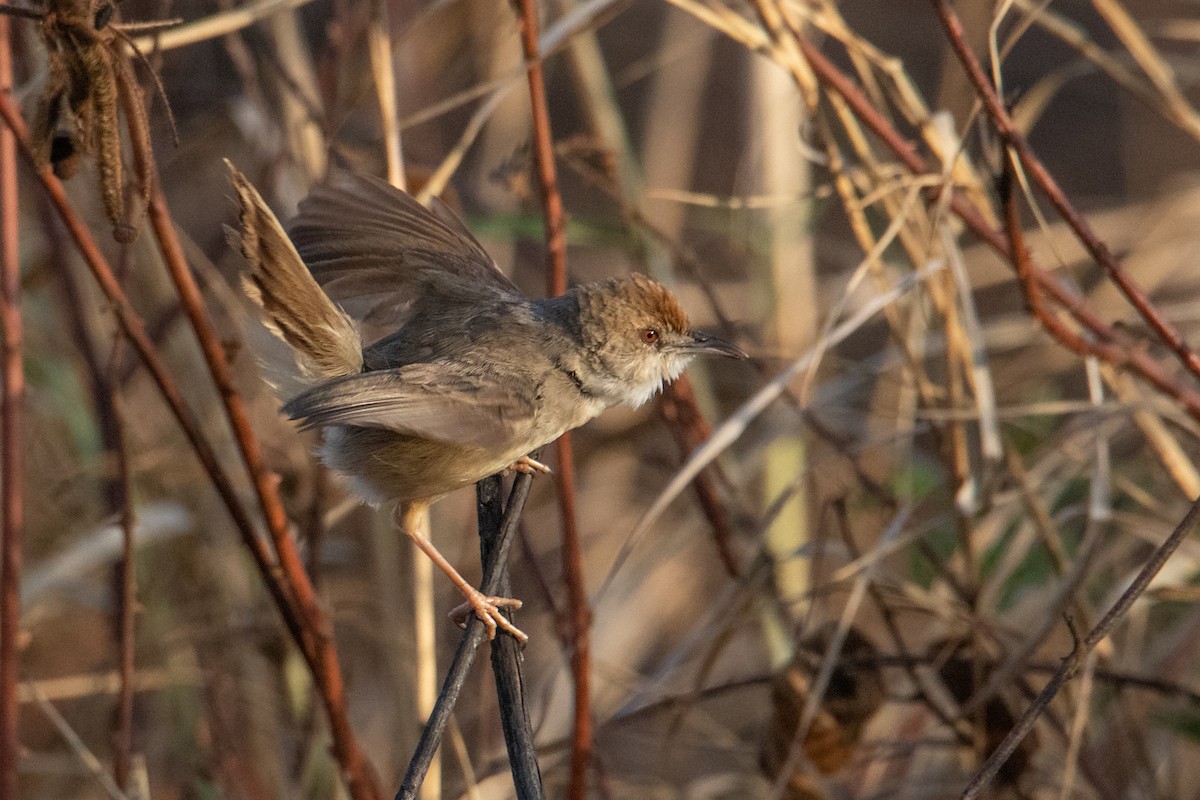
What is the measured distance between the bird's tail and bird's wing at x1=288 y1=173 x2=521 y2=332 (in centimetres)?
31

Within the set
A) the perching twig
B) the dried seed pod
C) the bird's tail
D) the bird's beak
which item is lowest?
the dried seed pod

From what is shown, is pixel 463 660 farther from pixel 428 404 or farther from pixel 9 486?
pixel 9 486

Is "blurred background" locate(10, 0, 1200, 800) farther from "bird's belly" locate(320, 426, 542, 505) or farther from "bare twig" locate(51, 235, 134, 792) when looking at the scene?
"bird's belly" locate(320, 426, 542, 505)

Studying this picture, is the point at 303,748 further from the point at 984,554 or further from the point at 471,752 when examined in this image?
the point at 984,554

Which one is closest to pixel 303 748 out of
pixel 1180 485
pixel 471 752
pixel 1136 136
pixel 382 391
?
pixel 471 752

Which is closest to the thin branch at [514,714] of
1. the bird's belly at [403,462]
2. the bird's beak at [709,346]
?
the bird's belly at [403,462]

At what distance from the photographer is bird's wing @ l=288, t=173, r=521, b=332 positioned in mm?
2637

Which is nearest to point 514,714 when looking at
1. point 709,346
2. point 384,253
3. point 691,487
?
point 709,346

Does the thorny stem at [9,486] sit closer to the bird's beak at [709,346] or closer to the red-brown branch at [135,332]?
the red-brown branch at [135,332]

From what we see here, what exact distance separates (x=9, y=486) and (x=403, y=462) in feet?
2.42

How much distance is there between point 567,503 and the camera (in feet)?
7.70

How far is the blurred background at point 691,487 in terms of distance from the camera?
2715 millimetres

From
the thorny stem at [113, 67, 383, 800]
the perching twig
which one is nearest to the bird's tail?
the thorny stem at [113, 67, 383, 800]

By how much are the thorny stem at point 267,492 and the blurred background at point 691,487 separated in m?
0.24
